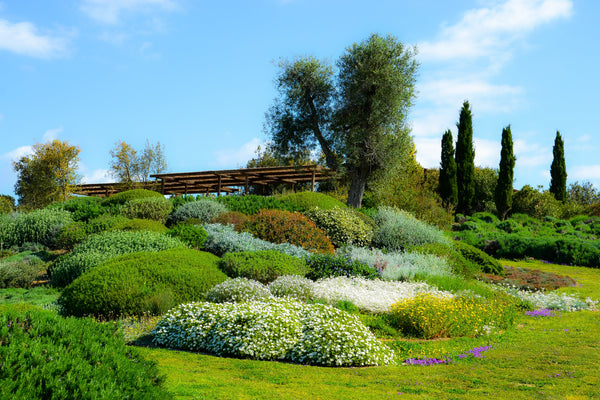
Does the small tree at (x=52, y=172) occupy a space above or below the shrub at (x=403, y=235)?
above

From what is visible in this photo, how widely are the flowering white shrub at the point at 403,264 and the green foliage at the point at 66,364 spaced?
8184 mm

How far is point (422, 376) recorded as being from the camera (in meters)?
5.46

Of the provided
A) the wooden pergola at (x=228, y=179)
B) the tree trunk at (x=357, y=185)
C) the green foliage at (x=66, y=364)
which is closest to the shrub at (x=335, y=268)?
the green foliage at (x=66, y=364)

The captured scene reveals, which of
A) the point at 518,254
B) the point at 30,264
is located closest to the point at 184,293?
the point at 30,264

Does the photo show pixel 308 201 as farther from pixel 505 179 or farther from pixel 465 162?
pixel 465 162

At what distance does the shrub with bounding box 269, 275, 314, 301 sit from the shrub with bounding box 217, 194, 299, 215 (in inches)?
341

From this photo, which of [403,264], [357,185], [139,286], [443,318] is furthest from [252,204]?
[443,318]

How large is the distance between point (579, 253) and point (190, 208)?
14.5m

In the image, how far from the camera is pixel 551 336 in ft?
25.5

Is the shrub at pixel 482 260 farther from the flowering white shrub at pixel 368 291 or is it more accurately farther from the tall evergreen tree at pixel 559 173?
the tall evergreen tree at pixel 559 173

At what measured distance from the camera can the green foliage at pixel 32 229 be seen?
51.3 feet

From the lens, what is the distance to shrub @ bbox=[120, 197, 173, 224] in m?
17.3

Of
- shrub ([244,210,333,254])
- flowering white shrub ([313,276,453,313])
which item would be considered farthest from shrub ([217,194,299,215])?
flowering white shrub ([313,276,453,313])

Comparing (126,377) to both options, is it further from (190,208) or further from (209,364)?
(190,208)
